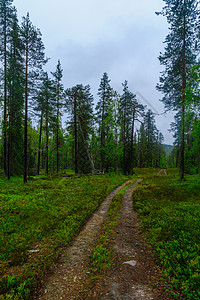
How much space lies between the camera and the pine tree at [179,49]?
1453cm

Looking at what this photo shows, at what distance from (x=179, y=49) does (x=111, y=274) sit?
21.0m

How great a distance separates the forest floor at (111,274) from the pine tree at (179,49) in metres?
12.9

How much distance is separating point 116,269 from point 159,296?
3.88 ft

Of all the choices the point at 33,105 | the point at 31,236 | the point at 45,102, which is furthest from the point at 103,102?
the point at 31,236

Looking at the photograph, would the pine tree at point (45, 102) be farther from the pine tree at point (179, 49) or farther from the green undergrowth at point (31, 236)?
the pine tree at point (179, 49)

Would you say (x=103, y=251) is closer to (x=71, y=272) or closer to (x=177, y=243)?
(x=71, y=272)

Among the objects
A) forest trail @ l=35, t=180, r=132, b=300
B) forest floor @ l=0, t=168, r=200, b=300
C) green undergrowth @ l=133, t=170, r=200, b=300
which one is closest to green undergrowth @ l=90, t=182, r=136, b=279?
forest floor @ l=0, t=168, r=200, b=300

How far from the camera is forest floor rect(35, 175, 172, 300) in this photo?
3080 mm

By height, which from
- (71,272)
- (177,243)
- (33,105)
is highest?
(33,105)

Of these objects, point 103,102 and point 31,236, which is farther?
point 103,102

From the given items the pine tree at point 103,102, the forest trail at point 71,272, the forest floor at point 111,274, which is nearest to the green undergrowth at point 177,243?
the forest floor at point 111,274

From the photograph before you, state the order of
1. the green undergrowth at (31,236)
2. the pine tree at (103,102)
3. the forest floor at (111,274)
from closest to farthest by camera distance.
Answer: the forest floor at (111,274) < the green undergrowth at (31,236) < the pine tree at (103,102)

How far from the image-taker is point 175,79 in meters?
16.7

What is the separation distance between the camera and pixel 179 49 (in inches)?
622
